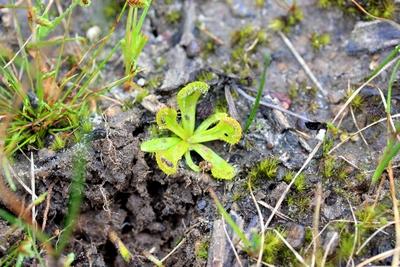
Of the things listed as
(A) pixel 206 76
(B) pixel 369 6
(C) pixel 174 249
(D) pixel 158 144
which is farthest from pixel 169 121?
(B) pixel 369 6

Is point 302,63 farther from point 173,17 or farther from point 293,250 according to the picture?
point 293,250

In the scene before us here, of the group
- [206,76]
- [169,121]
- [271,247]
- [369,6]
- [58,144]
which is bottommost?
[271,247]

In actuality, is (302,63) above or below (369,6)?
below

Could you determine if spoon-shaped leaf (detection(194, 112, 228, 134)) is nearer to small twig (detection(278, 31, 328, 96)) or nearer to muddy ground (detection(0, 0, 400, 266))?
muddy ground (detection(0, 0, 400, 266))

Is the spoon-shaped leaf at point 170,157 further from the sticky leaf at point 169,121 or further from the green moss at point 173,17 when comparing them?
the green moss at point 173,17

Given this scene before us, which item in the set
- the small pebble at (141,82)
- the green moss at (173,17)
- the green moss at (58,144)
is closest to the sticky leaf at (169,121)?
the small pebble at (141,82)

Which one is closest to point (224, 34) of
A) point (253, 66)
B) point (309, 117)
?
point (253, 66)
